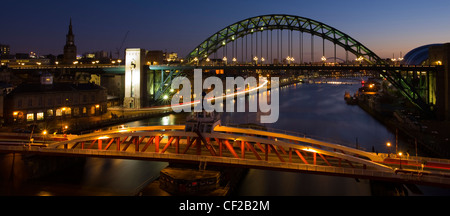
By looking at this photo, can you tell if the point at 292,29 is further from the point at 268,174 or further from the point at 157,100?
the point at 268,174

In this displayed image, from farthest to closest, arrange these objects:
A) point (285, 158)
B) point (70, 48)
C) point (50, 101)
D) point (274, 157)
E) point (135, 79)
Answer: point (70, 48), point (135, 79), point (50, 101), point (274, 157), point (285, 158)

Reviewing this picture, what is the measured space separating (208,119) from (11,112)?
765 inches

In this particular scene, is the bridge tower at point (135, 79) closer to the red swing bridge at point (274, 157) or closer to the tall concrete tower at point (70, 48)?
the red swing bridge at point (274, 157)

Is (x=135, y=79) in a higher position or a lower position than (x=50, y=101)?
higher

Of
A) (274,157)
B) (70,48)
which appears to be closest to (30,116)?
(274,157)

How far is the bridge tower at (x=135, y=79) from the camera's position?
3716 centimetres

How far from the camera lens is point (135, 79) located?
37406 mm

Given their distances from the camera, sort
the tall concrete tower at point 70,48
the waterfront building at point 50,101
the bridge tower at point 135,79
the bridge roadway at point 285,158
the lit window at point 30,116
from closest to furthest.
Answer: the bridge roadway at point 285,158 < the waterfront building at point 50,101 < the lit window at point 30,116 < the bridge tower at point 135,79 < the tall concrete tower at point 70,48

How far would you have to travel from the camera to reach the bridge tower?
3716cm

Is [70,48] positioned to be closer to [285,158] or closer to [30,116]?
[30,116]

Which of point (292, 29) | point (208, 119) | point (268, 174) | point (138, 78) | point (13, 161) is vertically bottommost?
point (268, 174)

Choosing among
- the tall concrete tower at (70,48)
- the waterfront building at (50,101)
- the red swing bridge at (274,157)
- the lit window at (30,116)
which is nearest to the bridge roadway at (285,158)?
the red swing bridge at (274,157)
